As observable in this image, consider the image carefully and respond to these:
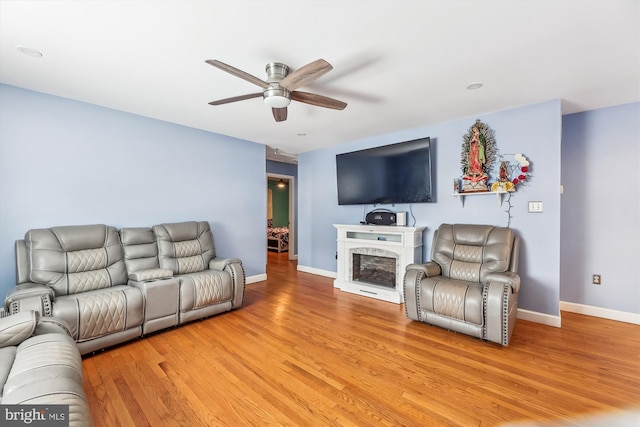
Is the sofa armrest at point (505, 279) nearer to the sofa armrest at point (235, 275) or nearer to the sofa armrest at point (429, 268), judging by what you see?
the sofa armrest at point (429, 268)

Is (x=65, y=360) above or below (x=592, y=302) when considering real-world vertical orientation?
above

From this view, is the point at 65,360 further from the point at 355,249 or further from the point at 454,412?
the point at 355,249

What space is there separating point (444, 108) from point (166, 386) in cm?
383

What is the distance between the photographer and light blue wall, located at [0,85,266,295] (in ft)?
8.84

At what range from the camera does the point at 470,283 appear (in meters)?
2.83

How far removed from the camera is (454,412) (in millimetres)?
1702

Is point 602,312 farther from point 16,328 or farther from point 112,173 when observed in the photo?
point 112,173

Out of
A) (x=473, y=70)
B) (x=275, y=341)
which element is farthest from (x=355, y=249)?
(x=473, y=70)

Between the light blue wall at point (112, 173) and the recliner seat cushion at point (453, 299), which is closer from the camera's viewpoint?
the recliner seat cushion at point (453, 299)

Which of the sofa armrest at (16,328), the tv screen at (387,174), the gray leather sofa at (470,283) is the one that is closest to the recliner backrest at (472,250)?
the gray leather sofa at (470,283)

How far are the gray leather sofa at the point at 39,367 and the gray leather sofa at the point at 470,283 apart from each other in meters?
2.76

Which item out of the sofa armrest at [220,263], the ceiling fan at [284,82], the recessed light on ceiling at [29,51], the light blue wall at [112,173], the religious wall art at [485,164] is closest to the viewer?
the ceiling fan at [284,82]

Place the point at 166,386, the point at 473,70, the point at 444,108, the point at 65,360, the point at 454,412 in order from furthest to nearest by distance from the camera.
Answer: the point at 444,108 → the point at 473,70 → the point at 166,386 → the point at 454,412 → the point at 65,360

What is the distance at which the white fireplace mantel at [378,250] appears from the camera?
381 centimetres
